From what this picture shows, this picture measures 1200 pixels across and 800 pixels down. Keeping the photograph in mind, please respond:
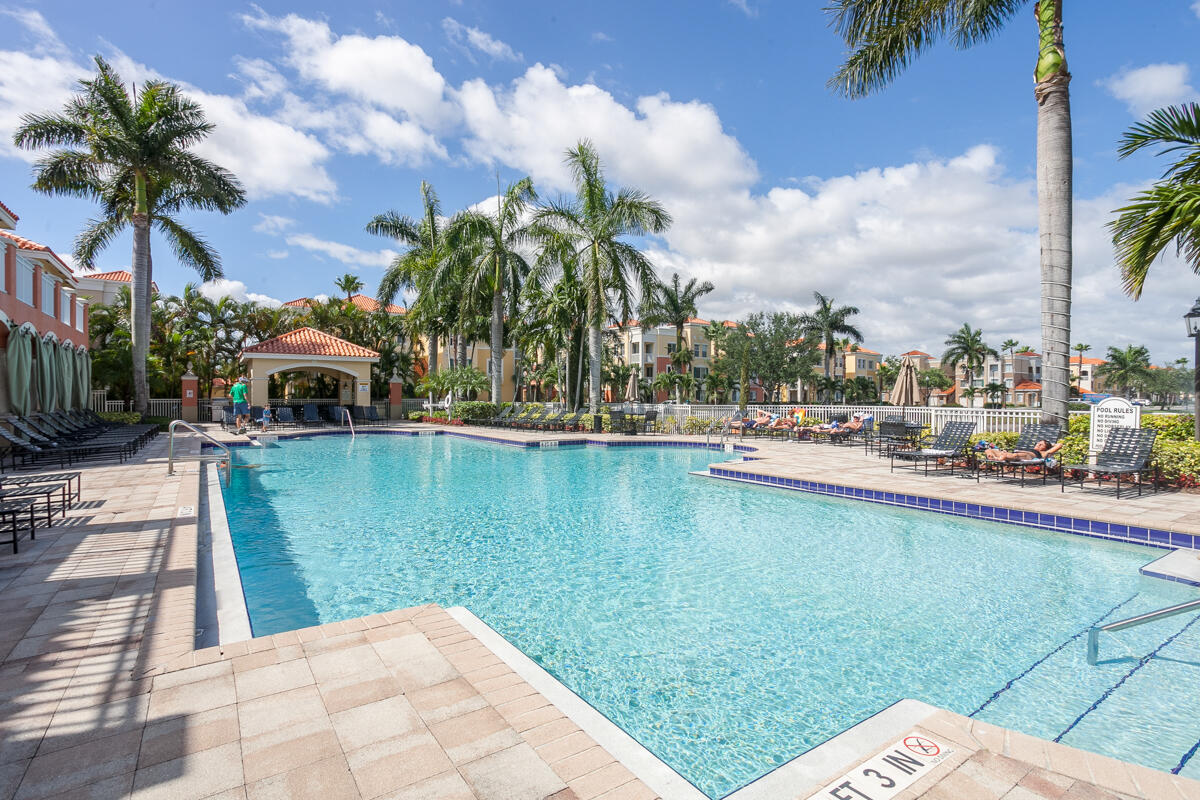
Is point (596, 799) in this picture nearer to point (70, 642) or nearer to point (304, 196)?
point (70, 642)

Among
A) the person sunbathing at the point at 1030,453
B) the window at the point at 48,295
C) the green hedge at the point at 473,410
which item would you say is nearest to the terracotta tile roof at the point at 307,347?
the green hedge at the point at 473,410

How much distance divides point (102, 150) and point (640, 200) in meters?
16.8

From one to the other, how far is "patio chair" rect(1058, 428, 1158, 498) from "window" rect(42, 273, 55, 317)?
74.0 ft

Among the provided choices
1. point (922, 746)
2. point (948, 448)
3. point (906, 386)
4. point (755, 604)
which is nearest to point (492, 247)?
point (906, 386)

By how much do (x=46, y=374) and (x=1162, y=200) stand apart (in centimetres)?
2179

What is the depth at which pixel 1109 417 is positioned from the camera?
9.77 metres

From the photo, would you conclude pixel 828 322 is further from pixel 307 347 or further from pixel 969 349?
pixel 307 347

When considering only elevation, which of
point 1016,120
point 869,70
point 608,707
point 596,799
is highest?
point 869,70

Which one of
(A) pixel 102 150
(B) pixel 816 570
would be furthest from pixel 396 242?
(B) pixel 816 570

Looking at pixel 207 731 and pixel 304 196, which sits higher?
pixel 304 196

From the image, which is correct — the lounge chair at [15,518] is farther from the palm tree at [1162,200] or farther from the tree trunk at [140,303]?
the tree trunk at [140,303]

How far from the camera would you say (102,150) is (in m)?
17.4

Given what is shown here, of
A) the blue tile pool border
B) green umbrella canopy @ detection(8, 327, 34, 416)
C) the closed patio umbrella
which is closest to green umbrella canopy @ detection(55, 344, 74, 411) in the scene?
green umbrella canopy @ detection(8, 327, 34, 416)

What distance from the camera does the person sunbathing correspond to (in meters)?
9.83
